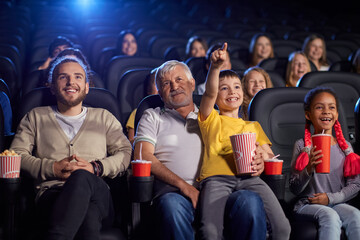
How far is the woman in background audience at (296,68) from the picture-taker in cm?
357

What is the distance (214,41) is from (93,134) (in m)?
3.33

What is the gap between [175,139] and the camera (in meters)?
2.02

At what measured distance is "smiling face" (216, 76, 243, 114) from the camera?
6.84 ft

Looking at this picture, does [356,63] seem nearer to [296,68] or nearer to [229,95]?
[296,68]

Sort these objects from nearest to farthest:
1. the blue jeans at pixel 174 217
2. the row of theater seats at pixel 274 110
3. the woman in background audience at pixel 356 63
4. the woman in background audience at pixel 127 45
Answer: the blue jeans at pixel 174 217 < the row of theater seats at pixel 274 110 < the woman in background audience at pixel 356 63 < the woman in background audience at pixel 127 45

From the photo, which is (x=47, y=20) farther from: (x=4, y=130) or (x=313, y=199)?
(x=313, y=199)

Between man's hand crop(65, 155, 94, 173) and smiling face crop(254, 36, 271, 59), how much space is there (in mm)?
2726

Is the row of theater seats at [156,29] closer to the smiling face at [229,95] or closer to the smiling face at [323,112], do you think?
the smiling face at [229,95]

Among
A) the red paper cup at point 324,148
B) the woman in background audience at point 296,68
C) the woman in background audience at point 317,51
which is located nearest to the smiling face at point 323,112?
the red paper cup at point 324,148

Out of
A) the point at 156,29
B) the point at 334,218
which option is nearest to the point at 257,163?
the point at 334,218

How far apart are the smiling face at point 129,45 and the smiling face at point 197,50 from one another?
1.81ft

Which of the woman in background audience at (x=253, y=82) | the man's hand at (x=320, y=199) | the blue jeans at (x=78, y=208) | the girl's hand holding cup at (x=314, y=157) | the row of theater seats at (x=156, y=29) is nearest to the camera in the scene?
the blue jeans at (x=78, y=208)

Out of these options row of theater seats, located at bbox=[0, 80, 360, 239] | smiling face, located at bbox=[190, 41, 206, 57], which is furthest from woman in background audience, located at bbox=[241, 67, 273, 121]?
smiling face, located at bbox=[190, 41, 206, 57]

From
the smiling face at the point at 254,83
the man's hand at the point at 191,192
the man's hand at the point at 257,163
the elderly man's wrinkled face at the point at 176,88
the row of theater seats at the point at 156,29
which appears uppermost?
the row of theater seats at the point at 156,29
